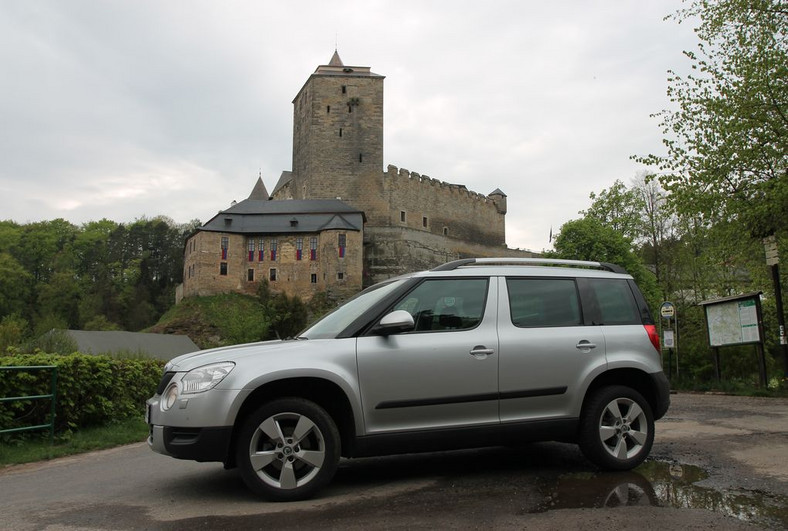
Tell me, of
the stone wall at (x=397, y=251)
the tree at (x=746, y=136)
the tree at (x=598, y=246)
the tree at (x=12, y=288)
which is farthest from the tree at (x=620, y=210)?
the tree at (x=12, y=288)

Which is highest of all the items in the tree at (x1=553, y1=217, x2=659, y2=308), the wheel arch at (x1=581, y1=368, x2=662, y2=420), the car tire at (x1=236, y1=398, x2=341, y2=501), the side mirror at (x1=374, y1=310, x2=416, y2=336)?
the tree at (x1=553, y1=217, x2=659, y2=308)

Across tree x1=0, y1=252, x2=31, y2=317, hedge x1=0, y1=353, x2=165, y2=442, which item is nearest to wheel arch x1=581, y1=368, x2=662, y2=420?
hedge x1=0, y1=353, x2=165, y2=442

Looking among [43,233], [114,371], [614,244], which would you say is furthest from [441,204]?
[114,371]

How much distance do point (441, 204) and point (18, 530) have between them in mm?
73519

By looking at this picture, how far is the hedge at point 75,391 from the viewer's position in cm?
820

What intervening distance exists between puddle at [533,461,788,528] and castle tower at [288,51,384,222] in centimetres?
6457

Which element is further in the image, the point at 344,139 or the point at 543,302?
the point at 344,139

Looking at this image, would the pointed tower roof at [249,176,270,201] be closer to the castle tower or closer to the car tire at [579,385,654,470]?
the castle tower

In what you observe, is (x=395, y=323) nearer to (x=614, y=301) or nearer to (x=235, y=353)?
(x=235, y=353)

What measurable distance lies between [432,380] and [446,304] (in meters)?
0.72

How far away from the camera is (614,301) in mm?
6039

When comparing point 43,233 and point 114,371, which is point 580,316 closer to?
point 114,371

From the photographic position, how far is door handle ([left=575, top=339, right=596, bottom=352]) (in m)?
5.62

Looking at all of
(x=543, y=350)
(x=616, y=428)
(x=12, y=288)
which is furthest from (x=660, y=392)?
(x=12, y=288)
